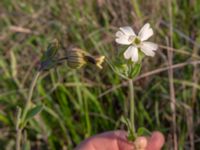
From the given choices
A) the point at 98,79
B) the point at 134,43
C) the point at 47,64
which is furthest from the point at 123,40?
the point at 98,79

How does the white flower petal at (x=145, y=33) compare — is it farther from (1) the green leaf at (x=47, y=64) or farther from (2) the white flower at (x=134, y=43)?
(1) the green leaf at (x=47, y=64)

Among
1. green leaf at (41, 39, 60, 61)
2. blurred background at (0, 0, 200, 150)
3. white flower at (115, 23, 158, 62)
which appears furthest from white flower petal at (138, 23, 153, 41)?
blurred background at (0, 0, 200, 150)

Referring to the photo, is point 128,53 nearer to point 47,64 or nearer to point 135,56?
point 135,56

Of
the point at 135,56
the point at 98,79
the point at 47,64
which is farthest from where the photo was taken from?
the point at 98,79

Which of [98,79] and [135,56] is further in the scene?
[98,79]

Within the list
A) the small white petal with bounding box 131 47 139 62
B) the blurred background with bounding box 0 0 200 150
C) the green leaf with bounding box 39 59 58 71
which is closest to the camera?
the small white petal with bounding box 131 47 139 62

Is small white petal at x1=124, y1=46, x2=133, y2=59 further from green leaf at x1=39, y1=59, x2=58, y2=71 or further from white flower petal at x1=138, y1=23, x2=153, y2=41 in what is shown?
green leaf at x1=39, y1=59, x2=58, y2=71

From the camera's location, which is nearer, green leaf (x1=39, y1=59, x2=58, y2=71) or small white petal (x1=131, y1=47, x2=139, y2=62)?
small white petal (x1=131, y1=47, x2=139, y2=62)

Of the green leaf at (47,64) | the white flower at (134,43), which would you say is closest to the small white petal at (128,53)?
the white flower at (134,43)
